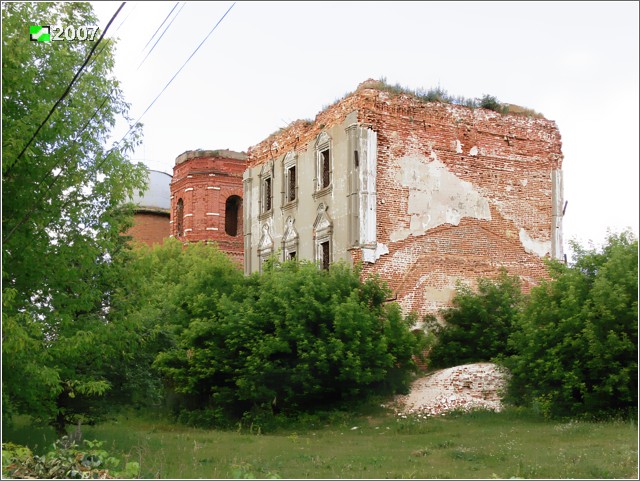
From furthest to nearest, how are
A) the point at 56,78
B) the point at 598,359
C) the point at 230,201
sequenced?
the point at 230,201 → the point at 598,359 → the point at 56,78

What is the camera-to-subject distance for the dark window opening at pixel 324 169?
91.5 ft

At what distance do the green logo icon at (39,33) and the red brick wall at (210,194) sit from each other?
3006 cm

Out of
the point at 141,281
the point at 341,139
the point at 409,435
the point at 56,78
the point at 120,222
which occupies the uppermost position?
the point at 341,139

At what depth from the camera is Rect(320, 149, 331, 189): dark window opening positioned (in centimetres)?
2789

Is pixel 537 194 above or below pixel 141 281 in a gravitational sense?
above

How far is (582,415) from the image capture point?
1938 cm

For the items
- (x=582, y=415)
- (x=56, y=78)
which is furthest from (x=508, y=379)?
(x=56, y=78)

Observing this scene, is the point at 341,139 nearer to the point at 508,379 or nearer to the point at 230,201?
the point at 508,379

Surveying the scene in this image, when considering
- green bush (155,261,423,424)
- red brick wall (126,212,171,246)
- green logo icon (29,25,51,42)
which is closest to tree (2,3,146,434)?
green logo icon (29,25,51,42)

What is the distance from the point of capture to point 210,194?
4406cm

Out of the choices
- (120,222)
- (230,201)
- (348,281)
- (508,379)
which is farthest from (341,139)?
(230,201)

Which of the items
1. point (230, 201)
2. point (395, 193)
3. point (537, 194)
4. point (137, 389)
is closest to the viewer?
point (137, 389)

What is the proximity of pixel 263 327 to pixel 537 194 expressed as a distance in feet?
35.9

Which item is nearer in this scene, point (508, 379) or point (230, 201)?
point (508, 379)
